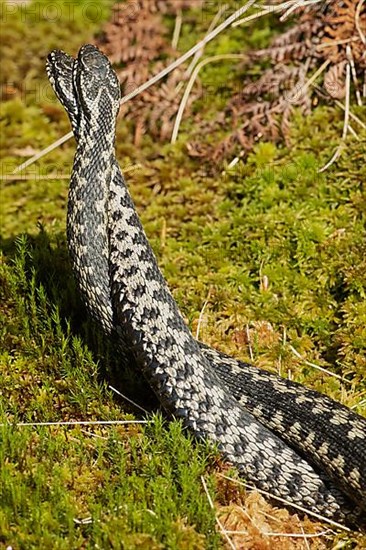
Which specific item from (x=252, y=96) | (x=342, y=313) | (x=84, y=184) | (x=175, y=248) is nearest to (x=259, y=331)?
(x=342, y=313)

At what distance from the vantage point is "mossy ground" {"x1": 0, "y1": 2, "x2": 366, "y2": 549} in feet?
17.5

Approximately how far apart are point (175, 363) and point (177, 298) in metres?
1.64

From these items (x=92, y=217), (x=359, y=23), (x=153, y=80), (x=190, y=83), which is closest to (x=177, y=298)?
(x=92, y=217)

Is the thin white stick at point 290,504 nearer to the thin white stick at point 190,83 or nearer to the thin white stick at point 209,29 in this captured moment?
the thin white stick at point 190,83

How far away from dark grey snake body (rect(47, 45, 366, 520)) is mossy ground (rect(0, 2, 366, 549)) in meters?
0.32

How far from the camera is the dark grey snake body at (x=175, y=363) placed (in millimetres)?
5871

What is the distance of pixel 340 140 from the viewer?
8695 millimetres

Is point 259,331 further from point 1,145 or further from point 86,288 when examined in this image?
point 1,145

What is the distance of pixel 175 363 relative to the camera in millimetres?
5883

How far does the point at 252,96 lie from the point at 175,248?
2.14 m

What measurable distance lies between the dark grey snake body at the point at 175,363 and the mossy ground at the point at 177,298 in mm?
319

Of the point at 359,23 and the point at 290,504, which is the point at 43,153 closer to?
the point at 359,23

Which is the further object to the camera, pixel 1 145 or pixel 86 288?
pixel 1 145

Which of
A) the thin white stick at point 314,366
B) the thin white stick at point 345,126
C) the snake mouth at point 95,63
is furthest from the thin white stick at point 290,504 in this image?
the thin white stick at point 345,126
